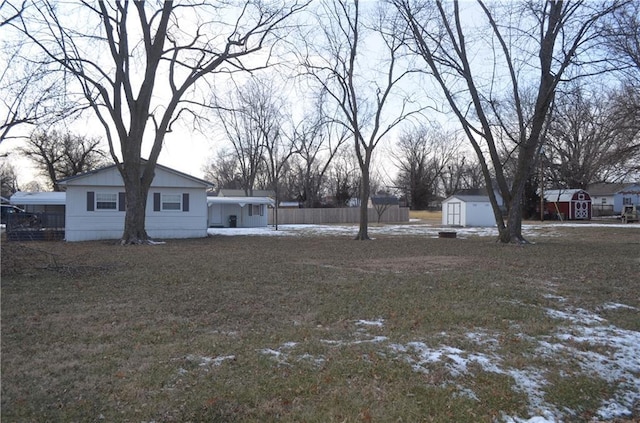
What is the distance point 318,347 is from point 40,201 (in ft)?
122

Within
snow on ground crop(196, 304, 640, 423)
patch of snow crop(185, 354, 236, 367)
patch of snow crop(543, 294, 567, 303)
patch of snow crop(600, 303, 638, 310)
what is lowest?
snow on ground crop(196, 304, 640, 423)

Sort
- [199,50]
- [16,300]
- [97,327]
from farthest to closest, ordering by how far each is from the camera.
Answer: [199,50] < [16,300] < [97,327]

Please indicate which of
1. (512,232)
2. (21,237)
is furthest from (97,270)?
(512,232)

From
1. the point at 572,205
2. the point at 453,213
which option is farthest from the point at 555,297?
the point at 572,205

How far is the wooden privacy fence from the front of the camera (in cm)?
4908

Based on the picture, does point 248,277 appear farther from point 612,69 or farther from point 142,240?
point 612,69

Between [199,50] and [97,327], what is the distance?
15452 mm

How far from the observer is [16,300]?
294 inches

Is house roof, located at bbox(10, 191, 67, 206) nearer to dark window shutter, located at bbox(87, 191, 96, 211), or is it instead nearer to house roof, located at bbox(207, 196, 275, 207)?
house roof, located at bbox(207, 196, 275, 207)

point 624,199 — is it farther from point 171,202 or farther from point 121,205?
point 121,205

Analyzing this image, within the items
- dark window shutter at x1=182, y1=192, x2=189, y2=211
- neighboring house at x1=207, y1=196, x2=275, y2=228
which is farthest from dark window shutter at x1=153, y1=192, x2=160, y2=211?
neighboring house at x1=207, y1=196, x2=275, y2=228

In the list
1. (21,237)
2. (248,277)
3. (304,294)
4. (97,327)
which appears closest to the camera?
(97,327)

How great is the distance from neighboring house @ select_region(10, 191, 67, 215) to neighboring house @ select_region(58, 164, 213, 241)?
16.0 meters

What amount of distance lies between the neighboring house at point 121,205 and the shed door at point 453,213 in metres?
22.6
